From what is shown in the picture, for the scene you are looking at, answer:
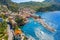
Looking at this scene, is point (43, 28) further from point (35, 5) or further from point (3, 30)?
point (3, 30)

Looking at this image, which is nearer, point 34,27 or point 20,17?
point 34,27

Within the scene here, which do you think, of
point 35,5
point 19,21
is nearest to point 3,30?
point 19,21

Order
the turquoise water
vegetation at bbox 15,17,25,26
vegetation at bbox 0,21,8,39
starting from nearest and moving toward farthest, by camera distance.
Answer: vegetation at bbox 0,21,8,39 < the turquoise water < vegetation at bbox 15,17,25,26

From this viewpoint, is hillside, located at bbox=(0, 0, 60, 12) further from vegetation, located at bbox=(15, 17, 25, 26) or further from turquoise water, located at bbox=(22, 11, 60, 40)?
vegetation, located at bbox=(15, 17, 25, 26)

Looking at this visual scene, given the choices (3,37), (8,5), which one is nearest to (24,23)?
(8,5)

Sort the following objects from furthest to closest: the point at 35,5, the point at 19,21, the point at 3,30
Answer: the point at 35,5, the point at 19,21, the point at 3,30

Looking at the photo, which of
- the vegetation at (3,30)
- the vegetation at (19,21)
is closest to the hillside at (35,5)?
the vegetation at (19,21)

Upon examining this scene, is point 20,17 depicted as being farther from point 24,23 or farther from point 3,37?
point 3,37

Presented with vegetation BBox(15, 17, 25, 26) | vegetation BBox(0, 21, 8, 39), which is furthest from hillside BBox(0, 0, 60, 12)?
vegetation BBox(0, 21, 8, 39)
